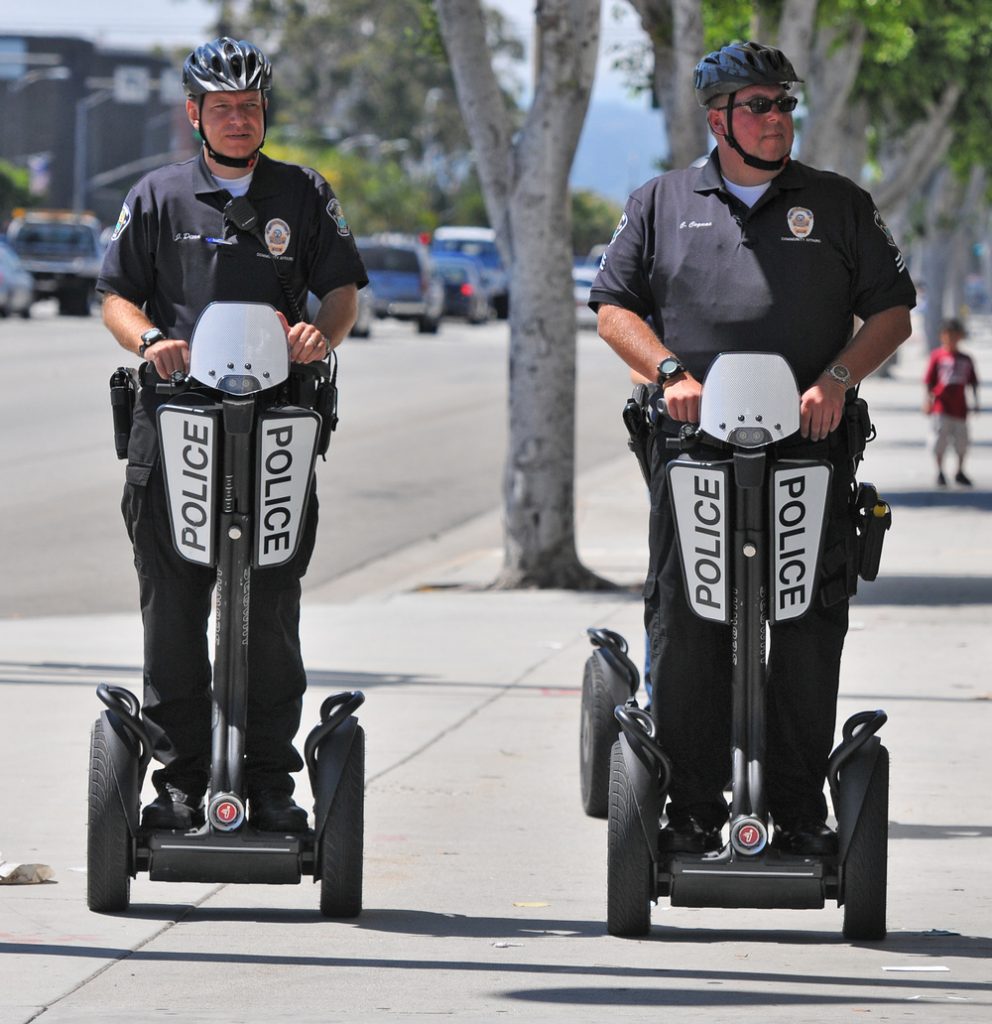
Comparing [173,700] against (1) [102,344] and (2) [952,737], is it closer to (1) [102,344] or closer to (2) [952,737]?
(2) [952,737]

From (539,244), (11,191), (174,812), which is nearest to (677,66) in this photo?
(539,244)

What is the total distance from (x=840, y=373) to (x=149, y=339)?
1.51 meters

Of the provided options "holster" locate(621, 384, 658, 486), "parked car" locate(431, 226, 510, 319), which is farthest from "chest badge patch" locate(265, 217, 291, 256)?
"parked car" locate(431, 226, 510, 319)

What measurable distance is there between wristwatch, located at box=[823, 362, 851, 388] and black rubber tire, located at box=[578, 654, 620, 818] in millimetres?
1874

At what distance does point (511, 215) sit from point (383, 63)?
246ft

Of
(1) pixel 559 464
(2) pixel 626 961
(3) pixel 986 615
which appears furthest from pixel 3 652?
(2) pixel 626 961

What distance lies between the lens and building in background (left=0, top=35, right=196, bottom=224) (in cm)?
10319

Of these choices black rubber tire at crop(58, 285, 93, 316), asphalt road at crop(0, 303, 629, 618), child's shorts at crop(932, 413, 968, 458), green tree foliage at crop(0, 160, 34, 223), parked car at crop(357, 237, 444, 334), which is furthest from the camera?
green tree foliage at crop(0, 160, 34, 223)

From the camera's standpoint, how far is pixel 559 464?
43.4 ft

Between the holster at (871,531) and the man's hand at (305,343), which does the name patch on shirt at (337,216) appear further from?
the holster at (871,531)

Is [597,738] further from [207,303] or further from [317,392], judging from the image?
[207,303]

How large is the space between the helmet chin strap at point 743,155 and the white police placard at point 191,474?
1.28 metres

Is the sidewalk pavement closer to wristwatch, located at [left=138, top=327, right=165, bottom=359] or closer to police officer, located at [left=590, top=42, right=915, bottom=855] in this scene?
police officer, located at [left=590, top=42, right=915, bottom=855]

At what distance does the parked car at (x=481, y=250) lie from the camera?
2601 inches
